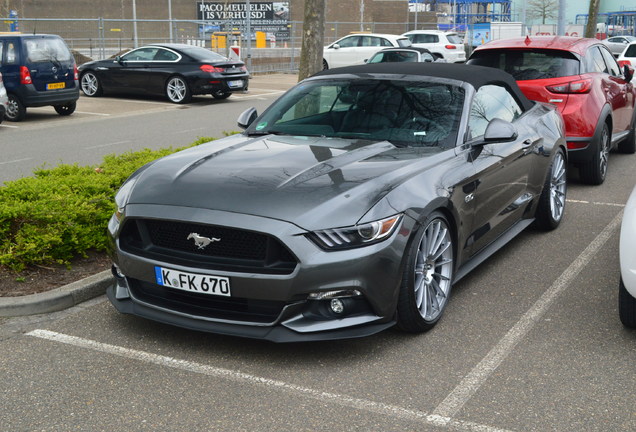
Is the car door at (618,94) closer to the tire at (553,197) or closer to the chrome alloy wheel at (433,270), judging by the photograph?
the tire at (553,197)

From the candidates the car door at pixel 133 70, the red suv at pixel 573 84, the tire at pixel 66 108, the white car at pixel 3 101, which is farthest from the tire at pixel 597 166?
the car door at pixel 133 70

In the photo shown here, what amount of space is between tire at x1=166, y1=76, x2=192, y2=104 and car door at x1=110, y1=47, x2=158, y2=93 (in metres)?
0.76

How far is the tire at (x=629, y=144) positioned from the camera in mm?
11897

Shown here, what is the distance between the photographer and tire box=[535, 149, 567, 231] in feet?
23.2

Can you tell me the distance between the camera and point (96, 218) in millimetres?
6160

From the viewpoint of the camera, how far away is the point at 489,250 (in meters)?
5.90

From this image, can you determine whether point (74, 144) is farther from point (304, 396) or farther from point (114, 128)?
point (304, 396)

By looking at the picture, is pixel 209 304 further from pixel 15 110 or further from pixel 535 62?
pixel 15 110

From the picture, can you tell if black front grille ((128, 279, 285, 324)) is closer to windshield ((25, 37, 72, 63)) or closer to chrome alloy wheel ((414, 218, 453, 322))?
chrome alloy wheel ((414, 218, 453, 322))

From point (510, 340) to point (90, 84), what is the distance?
63.3 feet

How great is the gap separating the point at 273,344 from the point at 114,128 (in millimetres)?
11832

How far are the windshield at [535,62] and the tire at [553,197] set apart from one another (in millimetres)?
2209

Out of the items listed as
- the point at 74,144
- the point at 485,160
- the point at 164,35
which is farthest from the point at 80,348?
the point at 164,35

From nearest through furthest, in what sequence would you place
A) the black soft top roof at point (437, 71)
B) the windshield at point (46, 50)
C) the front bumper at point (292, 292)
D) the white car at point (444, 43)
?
the front bumper at point (292, 292) → the black soft top roof at point (437, 71) → the windshield at point (46, 50) → the white car at point (444, 43)
